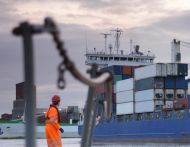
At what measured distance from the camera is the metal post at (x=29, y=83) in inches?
80.8

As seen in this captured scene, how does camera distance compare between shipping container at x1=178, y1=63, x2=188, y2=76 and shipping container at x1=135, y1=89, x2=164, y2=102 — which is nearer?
shipping container at x1=135, y1=89, x2=164, y2=102

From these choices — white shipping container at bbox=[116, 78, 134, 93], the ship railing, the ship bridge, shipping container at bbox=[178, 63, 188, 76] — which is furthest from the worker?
the ship bridge

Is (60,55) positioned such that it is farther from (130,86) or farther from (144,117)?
(130,86)

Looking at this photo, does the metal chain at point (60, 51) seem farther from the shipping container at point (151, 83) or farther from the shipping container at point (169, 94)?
the shipping container at point (169, 94)

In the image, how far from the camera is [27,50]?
2074mm

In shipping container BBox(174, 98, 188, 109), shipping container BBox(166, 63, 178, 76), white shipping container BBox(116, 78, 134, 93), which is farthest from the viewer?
white shipping container BBox(116, 78, 134, 93)

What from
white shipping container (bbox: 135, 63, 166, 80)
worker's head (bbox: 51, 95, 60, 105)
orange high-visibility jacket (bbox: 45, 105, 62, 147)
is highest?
white shipping container (bbox: 135, 63, 166, 80)

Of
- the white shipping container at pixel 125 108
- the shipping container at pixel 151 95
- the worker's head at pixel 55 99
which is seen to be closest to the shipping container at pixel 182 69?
the shipping container at pixel 151 95

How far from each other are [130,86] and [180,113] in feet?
38.4

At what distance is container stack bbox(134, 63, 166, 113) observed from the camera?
4234cm

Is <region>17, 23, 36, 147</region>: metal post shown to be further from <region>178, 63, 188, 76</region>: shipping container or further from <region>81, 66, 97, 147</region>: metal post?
<region>178, 63, 188, 76</region>: shipping container

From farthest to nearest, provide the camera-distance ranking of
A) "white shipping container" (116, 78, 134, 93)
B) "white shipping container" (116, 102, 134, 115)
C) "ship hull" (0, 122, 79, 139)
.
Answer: "ship hull" (0, 122, 79, 139)
"white shipping container" (116, 78, 134, 93)
"white shipping container" (116, 102, 134, 115)

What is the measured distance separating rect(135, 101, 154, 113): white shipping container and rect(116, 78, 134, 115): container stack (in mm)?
885

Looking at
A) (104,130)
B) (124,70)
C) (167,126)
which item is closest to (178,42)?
(124,70)
